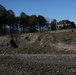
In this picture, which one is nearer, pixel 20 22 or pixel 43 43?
pixel 43 43

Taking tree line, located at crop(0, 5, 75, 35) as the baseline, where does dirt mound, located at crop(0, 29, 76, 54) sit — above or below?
below

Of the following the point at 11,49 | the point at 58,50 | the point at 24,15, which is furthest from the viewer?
the point at 24,15

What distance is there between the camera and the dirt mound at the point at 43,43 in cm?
4700

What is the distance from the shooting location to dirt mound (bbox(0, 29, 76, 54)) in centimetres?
4700

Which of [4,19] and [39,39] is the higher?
[4,19]

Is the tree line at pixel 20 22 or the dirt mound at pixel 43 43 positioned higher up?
the tree line at pixel 20 22

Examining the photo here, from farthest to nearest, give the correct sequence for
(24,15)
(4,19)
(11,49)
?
(24,15) → (4,19) → (11,49)

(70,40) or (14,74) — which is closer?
(14,74)

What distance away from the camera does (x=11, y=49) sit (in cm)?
5016

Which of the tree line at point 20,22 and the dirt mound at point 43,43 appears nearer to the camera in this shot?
the dirt mound at point 43,43

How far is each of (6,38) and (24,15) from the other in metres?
16.3

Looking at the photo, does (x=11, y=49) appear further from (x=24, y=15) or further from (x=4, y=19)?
(x=24, y=15)

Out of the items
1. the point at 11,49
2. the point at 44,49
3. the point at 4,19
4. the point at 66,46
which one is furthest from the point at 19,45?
the point at 4,19

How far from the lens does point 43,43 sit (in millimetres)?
50750
